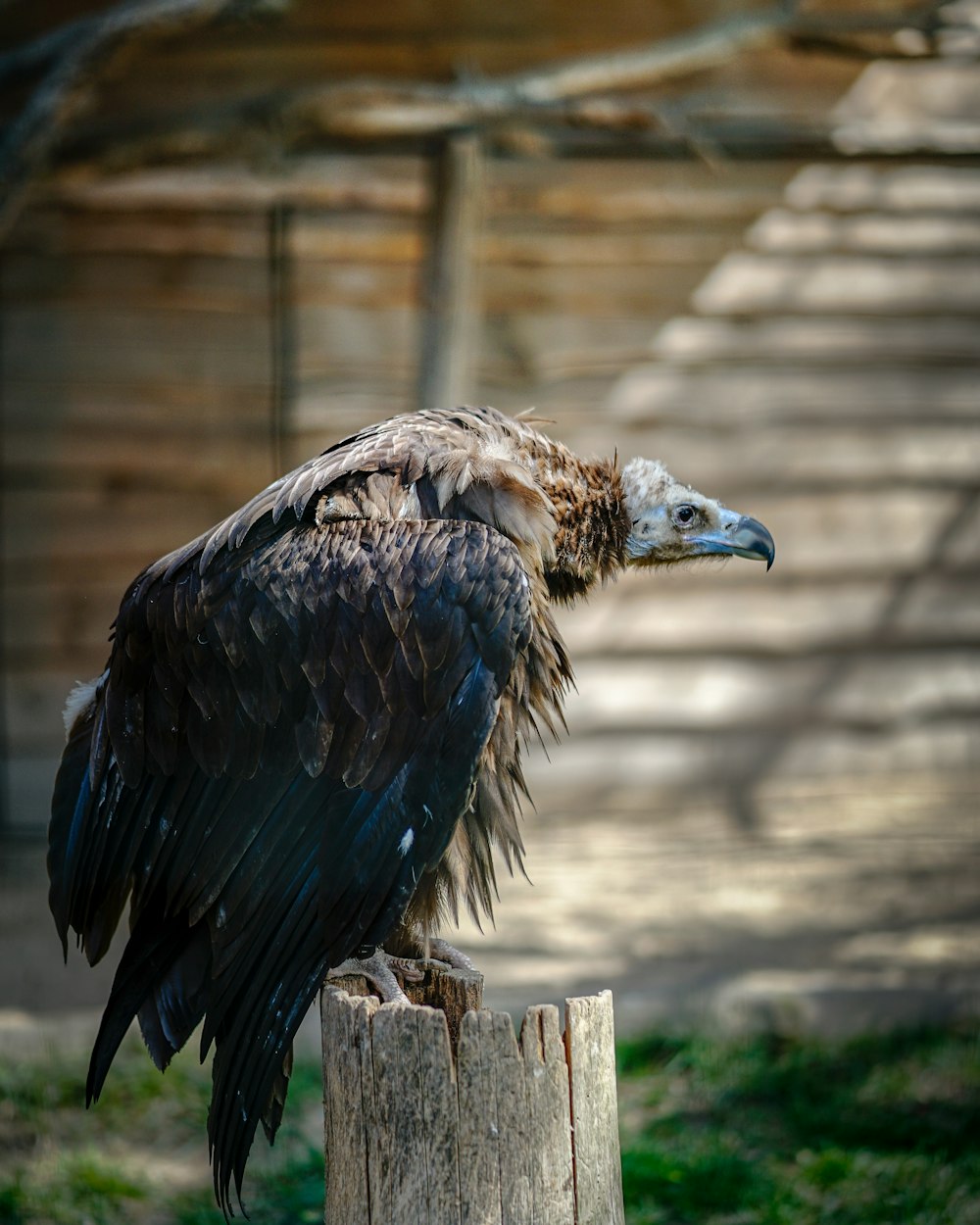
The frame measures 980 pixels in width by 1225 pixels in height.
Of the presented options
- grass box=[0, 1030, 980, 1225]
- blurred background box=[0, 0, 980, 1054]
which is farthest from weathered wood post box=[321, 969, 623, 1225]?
blurred background box=[0, 0, 980, 1054]

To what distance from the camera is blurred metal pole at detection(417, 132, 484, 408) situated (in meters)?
5.12

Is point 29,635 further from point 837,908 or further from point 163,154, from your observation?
point 837,908

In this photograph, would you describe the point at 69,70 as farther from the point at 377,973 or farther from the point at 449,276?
the point at 377,973

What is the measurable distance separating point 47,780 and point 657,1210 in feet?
11.4

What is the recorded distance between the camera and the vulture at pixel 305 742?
2.33 meters

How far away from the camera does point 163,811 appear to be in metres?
2.56

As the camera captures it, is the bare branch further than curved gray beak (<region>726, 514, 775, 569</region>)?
Yes

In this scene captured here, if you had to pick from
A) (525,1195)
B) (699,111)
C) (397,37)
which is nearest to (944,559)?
(699,111)

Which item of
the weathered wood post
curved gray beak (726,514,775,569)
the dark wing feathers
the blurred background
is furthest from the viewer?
the blurred background

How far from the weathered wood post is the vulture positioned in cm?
25

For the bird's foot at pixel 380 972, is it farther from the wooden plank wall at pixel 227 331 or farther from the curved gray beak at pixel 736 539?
the wooden plank wall at pixel 227 331

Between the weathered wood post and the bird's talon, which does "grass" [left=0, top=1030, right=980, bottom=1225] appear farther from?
the weathered wood post

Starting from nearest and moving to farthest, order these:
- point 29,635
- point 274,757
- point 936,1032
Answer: point 274,757
point 936,1032
point 29,635

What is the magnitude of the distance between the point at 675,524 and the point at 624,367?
120 inches
